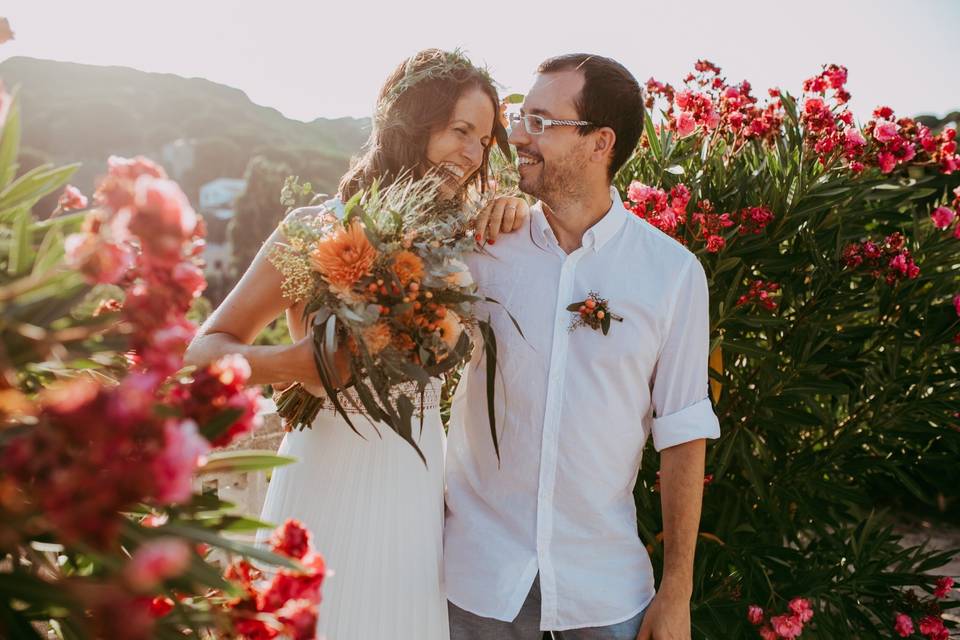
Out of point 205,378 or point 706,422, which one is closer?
point 205,378

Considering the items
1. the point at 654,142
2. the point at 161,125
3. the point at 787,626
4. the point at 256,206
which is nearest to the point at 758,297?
the point at 654,142

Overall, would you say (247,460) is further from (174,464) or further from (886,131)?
(886,131)

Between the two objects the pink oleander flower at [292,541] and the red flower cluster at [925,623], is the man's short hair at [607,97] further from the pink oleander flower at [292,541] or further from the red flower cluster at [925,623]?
the red flower cluster at [925,623]

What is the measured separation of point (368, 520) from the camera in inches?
74.0

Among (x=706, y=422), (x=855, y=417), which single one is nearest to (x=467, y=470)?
(x=706, y=422)

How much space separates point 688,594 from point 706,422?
0.42 meters

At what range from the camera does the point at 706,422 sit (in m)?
1.96

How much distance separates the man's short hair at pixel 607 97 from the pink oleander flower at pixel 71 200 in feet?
4.52

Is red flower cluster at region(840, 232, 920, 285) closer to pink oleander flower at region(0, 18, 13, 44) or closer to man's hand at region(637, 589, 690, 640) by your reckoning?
man's hand at region(637, 589, 690, 640)

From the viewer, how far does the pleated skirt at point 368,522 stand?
1824mm

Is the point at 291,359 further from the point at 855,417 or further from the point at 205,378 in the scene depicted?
the point at 855,417

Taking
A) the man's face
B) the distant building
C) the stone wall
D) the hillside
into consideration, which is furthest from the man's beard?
the distant building

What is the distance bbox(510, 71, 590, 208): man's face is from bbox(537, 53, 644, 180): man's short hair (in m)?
0.03

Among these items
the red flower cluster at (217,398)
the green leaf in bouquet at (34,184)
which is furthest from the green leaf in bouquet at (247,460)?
the green leaf in bouquet at (34,184)
